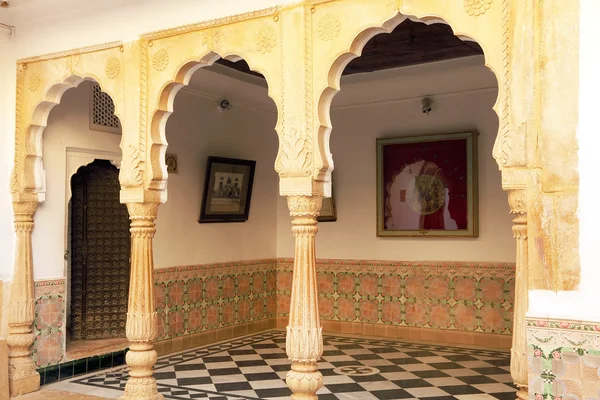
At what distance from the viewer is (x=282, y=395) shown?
545 centimetres

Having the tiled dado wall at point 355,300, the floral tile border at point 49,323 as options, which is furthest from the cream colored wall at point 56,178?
the tiled dado wall at point 355,300

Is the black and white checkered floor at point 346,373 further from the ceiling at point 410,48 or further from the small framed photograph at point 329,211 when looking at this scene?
the ceiling at point 410,48

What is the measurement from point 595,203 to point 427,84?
470cm

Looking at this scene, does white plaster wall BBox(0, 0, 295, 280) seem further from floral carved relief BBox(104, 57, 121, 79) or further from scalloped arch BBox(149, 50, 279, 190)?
scalloped arch BBox(149, 50, 279, 190)

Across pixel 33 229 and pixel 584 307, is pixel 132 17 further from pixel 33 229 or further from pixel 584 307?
pixel 584 307

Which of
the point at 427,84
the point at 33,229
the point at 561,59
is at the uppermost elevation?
the point at 427,84

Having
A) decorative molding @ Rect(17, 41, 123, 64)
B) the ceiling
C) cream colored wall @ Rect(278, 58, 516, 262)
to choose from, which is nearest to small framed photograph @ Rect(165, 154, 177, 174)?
the ceiling

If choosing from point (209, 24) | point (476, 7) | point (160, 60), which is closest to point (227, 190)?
point (160, 60)

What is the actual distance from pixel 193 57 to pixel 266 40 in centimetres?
64

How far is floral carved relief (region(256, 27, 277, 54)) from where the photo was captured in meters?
4.45

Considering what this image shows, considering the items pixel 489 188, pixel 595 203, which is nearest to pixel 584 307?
pixel 595 203

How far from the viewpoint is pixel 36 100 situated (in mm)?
5633

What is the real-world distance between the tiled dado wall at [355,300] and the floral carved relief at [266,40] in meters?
3.32

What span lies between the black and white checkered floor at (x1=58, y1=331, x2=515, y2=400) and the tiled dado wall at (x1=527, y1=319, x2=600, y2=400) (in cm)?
226
